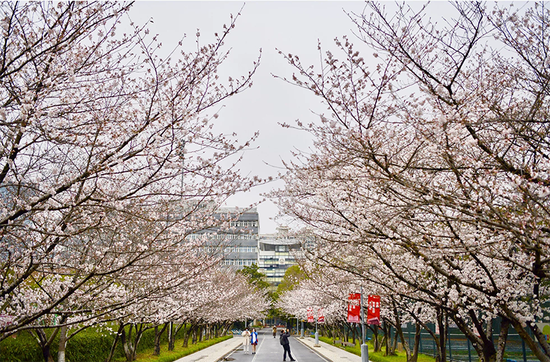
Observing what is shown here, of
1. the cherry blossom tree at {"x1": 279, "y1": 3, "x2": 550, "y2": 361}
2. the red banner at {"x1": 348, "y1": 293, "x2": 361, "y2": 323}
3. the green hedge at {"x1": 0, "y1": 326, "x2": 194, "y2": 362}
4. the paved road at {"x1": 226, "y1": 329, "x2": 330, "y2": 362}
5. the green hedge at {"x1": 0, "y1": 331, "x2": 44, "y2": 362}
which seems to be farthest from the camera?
the paved road at {"x1": 226, "y1": 329, "x2": 330, "y2": 362}

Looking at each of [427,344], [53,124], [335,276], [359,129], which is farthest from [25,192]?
[427,344]

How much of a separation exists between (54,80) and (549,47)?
21.3 feet

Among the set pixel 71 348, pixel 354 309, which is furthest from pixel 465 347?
pixel 71 348

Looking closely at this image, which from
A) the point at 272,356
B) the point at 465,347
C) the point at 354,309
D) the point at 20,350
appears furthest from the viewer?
the point at 272,356

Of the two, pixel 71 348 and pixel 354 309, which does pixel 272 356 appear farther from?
pixel 71 348

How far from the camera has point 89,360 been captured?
49.3 ft

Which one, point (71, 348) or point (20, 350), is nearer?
point (20, 350)

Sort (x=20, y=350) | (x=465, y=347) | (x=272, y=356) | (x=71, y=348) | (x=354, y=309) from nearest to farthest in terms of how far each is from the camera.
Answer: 1. (x=20, y=350)
2. (x=71, y=348)
3. (x=354, y=309)
4. (x=465, y=347)
5. (x=272, y=356)

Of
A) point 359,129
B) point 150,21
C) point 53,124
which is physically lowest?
point 53,124

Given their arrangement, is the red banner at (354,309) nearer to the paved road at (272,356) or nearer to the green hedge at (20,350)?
the paved road at (272,356)

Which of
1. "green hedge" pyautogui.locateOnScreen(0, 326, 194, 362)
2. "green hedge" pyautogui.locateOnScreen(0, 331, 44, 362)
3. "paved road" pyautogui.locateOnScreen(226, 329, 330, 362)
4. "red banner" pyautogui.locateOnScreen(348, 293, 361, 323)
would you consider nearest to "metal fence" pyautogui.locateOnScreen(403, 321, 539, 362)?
"red banner" pyautogui.locateOnScreen(348, 293, 361, 323)

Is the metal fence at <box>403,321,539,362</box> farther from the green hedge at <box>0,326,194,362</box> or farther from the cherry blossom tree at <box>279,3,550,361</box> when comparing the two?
the green hedge at <box>0,326,194,362</box>

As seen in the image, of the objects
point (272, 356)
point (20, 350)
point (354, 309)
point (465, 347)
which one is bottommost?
point (272, 356)

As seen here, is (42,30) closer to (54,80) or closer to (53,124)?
(54,80)
